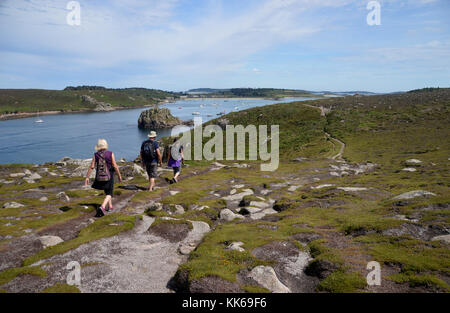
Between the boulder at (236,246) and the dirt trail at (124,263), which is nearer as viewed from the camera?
the dirt trail at (124,263)

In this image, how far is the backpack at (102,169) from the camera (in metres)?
15.3

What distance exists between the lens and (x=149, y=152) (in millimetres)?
21375

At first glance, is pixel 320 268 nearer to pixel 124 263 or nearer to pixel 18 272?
pixel 124 263

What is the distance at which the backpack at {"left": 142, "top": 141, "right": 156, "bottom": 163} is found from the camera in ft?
69.5

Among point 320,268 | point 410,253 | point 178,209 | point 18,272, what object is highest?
point 410,253

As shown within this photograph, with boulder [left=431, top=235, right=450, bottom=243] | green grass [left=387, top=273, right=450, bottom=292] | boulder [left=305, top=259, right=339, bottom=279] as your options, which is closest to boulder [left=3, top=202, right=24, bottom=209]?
boulder [left=305, top=259, right=339, bottom=279]

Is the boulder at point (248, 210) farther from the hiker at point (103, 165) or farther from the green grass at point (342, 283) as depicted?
the green grass at point (342, 283)

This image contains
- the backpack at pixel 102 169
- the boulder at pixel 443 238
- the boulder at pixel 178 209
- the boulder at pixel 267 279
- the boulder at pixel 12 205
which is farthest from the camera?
the boulder at pixel 12 205

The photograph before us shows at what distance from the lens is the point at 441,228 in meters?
12.8

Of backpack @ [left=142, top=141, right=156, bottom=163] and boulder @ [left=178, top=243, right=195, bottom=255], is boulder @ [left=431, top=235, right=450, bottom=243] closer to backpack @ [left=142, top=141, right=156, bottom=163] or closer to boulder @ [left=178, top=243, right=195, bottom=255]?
boulder @ [left=178, top=243, right=195, bottom=255]

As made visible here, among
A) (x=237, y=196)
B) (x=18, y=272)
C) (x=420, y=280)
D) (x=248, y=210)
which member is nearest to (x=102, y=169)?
(x=18, y=272)

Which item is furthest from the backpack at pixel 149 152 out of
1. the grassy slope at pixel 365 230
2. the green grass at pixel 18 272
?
the green grass at pixel 18 272

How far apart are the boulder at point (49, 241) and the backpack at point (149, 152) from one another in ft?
31.1

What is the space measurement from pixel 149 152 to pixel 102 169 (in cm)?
618
